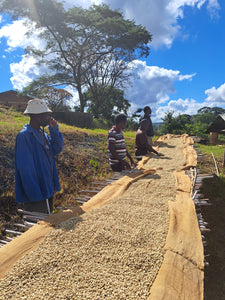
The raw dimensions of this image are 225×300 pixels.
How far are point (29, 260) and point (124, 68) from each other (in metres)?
19.4

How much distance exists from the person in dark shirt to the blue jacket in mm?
2103

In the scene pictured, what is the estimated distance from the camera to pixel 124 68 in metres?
18.9

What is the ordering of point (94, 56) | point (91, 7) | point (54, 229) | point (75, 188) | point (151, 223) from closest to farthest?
1. point (54, 229)
2. point (151, 223)
3. point (75, 188)
4. point (91, 7)
5. point (94, 56)

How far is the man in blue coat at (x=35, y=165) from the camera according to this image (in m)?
2.01

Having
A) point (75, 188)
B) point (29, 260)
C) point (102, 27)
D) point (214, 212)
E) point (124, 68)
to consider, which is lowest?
point (214, 212)

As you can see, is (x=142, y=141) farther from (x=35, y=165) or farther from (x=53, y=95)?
(x=53, y=95)

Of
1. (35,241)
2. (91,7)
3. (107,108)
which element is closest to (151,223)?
(35,241)

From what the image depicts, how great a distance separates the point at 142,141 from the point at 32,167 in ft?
8.18

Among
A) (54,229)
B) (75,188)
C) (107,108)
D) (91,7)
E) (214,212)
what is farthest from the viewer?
(107,108)

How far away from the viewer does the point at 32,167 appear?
203cm

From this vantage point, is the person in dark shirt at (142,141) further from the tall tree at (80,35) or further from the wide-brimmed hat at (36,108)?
the tall tree at (80,35)

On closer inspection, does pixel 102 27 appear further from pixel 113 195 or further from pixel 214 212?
pixel 113 195

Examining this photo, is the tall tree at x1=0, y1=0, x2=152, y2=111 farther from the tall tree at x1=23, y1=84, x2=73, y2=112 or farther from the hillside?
the hillside

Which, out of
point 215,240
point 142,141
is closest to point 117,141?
point 142,141
